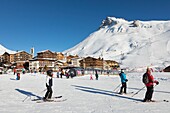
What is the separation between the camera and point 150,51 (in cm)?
17062

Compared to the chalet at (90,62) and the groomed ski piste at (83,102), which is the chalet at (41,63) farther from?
the groomed ski piste at (83,102)

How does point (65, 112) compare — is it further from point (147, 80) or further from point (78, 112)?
point (147, 80)

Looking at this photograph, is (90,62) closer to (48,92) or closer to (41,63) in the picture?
(41,63)

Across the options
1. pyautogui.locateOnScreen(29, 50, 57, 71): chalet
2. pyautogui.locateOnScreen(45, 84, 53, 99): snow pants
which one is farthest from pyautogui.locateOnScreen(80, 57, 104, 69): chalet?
pyautogui.locateOnScreen(45, 84, 53, 99): snow pants

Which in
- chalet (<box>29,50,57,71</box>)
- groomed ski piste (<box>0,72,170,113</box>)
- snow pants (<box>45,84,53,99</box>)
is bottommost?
groomed ski piste (<box>0,72,170,113</box>)

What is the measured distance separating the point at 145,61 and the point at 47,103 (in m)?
142

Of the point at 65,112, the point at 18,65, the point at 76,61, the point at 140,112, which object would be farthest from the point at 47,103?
the point at 76,61

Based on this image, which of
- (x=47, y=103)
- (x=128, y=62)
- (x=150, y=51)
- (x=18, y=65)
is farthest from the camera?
(x=150, y=51)

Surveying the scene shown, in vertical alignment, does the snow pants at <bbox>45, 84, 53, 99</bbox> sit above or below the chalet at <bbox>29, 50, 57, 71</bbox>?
below

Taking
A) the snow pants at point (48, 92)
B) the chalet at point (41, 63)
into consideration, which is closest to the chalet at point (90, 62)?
the chalet at point (41, 63)

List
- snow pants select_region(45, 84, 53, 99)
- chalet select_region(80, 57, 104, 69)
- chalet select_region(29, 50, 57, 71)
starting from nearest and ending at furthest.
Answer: snow pants select_region(45, 84, 53, 99)
chalet select_region(29, 50, 57, 71)
chalet select_region(80, 57, 104, 69)

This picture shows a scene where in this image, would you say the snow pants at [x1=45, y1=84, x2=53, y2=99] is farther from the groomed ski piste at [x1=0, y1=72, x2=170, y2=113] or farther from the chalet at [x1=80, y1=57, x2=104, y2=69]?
→ the chalet at [x1=80, y1=57, x2=104, y2=69]

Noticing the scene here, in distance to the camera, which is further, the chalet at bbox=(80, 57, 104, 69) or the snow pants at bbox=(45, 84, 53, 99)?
the chalet at bbox=(80, 57, 104, 69)

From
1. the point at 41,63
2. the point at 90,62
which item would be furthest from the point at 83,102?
the point at 90,62
